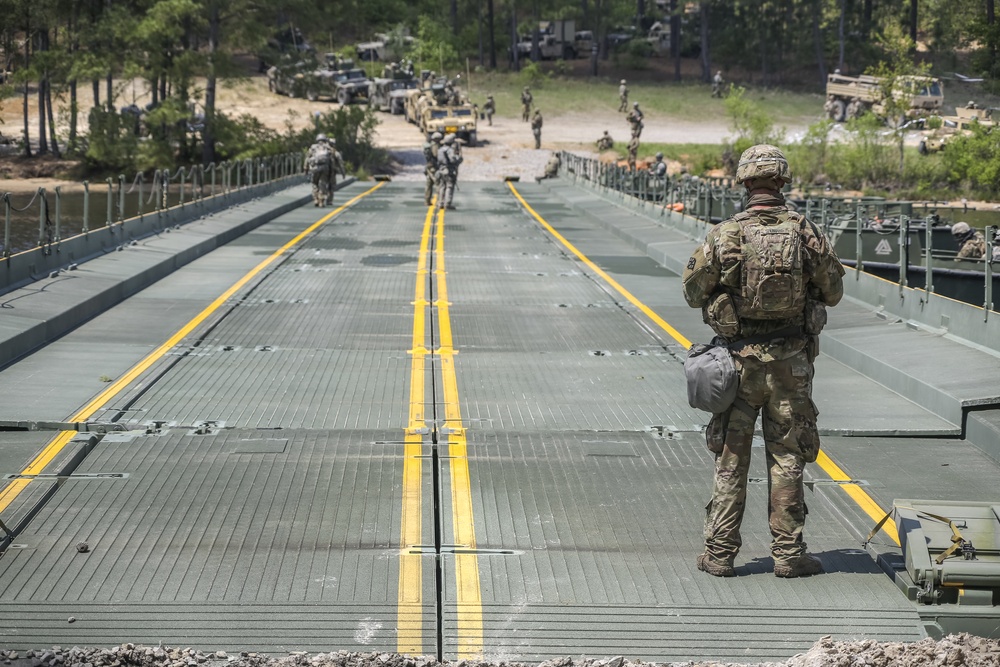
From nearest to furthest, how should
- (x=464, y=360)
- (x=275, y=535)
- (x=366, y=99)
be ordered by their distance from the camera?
(x=275, y=535)
(x=464, y=360)
(x=366, y=99)

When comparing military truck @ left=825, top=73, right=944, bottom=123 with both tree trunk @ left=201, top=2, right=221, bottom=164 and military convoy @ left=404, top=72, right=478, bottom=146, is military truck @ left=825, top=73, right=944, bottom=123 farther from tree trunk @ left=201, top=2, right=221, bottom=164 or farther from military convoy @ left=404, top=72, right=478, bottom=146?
tree trunk @ left=201, top=2, right=221, bottom=164

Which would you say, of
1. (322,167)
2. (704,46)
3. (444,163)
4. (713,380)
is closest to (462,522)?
(713,380)

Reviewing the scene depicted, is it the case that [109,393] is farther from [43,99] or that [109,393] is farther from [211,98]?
[43,99]

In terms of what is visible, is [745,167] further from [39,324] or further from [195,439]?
[39,324]

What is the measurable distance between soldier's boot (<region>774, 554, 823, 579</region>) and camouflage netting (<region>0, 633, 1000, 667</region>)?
0.97m

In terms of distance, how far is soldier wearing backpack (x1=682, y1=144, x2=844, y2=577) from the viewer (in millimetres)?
7043

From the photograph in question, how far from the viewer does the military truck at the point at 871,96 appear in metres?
56.7

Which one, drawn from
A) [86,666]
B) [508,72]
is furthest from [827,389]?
[508,72]

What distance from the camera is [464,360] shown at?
13562 mm

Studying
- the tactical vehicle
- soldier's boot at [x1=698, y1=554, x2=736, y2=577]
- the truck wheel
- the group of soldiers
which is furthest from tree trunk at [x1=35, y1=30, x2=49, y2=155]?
soldier's boot at [x1=698, y1=554, x2=736, y2=577]

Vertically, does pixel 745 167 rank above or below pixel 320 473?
above

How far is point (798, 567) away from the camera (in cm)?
723

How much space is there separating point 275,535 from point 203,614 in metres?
1.27

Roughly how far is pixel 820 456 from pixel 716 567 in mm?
3003
